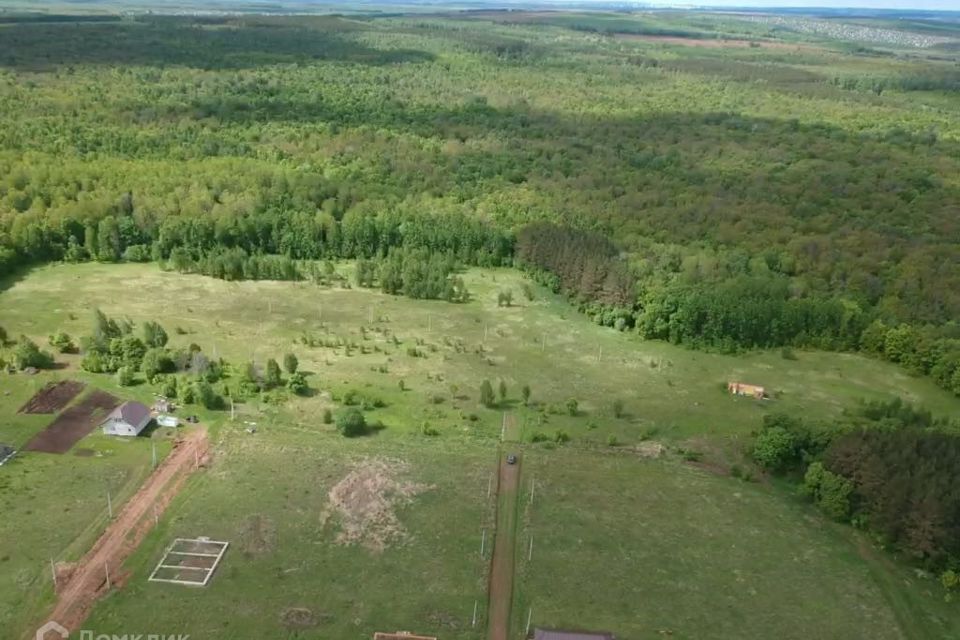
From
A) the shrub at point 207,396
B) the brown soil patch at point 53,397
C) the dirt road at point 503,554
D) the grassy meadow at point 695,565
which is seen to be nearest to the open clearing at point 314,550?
the dirt road at point 503,554

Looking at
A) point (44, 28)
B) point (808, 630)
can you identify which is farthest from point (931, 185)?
point (44, 28)

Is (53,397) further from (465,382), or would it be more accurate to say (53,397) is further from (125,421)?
(465,382)

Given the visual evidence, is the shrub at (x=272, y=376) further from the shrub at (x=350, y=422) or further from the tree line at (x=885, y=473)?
the tree line at (x=885, y=473)

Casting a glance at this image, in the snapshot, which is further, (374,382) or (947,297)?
(947,297)

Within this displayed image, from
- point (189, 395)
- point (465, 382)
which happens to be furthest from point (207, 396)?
point (465, 382)

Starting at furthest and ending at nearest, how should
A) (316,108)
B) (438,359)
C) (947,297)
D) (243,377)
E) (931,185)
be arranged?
(316,108) → (931,185) → (947,297) → (438,359) → (243,377)

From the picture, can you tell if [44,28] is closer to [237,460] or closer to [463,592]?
[237,460]
